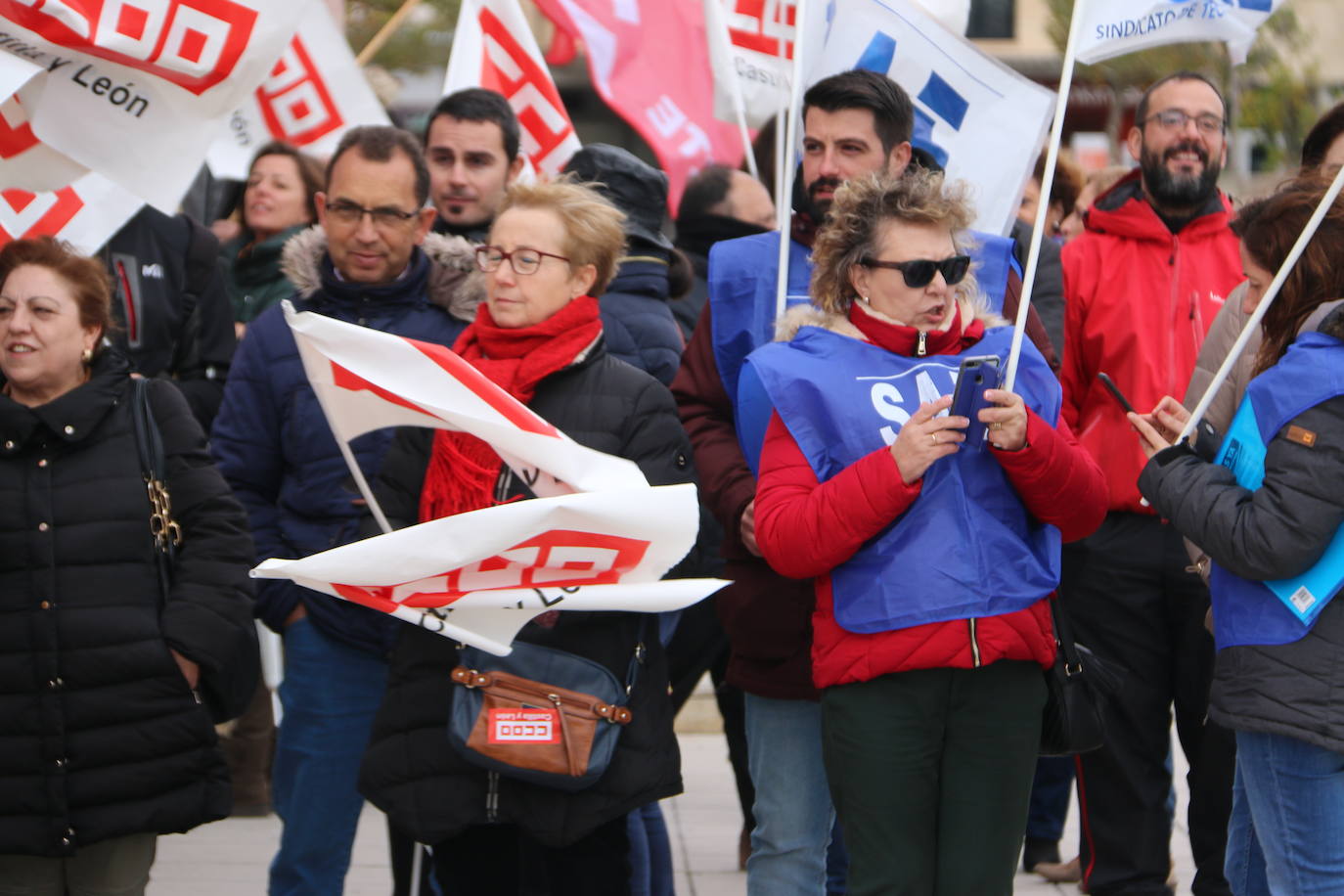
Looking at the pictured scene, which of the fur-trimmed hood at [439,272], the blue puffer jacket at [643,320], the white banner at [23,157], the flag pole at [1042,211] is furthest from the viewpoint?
the blue puffer jacket at [643,320]

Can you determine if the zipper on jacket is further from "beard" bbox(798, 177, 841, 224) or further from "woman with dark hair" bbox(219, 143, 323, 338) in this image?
"woman with dark hair" bbox(219, 143, 323, 338)

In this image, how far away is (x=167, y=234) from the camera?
625cm

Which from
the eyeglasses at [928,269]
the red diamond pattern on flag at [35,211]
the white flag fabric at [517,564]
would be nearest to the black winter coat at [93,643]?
the white flag fabric at [517,564]

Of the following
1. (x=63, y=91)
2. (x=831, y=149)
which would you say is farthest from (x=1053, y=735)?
(x=63, y=91)

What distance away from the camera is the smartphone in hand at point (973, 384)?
3621 millimetres

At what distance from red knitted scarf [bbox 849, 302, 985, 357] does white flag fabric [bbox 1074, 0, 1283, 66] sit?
2.74 feet

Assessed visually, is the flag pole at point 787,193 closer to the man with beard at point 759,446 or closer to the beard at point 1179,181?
the man with beard at point 759,446

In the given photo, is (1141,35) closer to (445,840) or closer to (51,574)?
(445,840)

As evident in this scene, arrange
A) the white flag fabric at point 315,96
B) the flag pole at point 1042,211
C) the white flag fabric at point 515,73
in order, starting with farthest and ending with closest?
the white flag fabric at point 315,96, the white flag fabric at point 515,73, the flag pole at point 1042,211

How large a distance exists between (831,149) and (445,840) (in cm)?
183

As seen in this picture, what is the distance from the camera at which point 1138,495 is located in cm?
518

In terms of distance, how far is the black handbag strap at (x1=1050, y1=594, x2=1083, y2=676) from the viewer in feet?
12.9

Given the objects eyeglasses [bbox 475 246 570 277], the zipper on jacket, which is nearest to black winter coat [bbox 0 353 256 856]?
the zipper on jacket

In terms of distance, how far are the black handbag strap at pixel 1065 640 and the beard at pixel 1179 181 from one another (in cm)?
185
